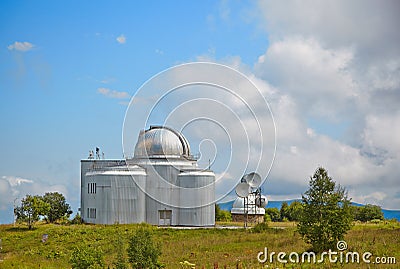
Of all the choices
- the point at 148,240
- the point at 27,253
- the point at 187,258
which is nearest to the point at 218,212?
the point at 27,253

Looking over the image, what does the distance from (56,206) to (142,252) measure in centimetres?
4222

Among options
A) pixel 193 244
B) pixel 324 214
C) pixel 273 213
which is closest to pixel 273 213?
pixel 273 213

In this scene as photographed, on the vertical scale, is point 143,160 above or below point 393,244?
above

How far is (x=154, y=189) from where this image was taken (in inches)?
2249

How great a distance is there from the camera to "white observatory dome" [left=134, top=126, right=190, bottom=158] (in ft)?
190

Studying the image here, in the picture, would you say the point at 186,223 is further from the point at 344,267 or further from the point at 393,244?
the point at 344,267

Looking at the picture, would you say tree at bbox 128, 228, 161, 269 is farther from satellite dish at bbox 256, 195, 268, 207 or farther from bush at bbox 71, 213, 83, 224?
satellite dish at bbox 256, 195, 268, 207

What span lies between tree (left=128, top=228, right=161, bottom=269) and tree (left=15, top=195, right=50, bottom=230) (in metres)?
32.6

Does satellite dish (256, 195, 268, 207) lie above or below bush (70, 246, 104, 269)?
below

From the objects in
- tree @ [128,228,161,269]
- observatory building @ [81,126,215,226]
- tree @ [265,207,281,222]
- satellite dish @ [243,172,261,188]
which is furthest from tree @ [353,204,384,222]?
tree @ [128,228,161,269]

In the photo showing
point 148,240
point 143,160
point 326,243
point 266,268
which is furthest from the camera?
point 143,160

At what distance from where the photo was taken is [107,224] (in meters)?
53.8

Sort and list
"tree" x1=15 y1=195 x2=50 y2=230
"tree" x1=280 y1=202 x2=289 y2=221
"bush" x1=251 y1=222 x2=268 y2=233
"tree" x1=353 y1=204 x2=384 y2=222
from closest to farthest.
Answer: "bush" x1=251 y1=222 x2=268 y2=233 < "tree" x1=15 y1=195 x2=50 y2=230 < "tree" x1=353 y1=204 x2=384 y2=222 < "tree" x1=280 y1=202 x2=289 y2=221

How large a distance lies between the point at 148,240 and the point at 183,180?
3441 centimetres
